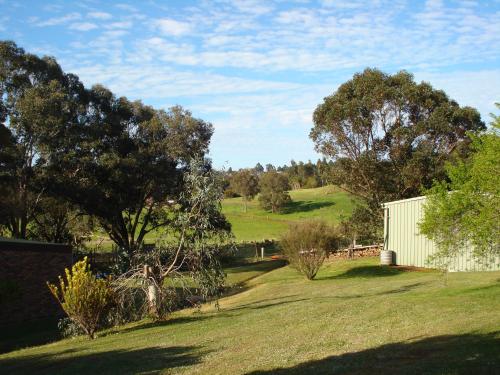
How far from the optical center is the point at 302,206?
3236 inches

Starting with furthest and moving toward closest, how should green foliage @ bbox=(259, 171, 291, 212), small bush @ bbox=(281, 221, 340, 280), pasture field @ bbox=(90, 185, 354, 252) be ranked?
green foliage @ bbox=(259, 171, 291, 212), pasture field @ bbox=(90, 185, 354, 252), small bush @ bbox=(281, 221, 340, 280)

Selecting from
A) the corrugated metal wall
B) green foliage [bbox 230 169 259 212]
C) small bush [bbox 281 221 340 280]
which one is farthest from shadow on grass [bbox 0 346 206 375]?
green foliage [bbox 230 169 259 212]

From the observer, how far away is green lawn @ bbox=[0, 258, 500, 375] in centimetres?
798

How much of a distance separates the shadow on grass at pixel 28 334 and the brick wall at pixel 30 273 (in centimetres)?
64

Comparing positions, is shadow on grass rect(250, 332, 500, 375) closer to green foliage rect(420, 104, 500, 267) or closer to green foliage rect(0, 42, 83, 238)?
green foliage rect(420, 104, 500, 267)

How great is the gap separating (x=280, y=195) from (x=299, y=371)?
73.8 m

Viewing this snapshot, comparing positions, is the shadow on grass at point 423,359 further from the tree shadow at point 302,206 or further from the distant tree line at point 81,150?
the tree shadow at point 302,206

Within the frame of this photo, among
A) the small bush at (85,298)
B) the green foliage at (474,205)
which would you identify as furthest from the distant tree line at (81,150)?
the green foliage at (474,205)

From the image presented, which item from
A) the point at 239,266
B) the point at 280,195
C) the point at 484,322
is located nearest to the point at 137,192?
the point at 239,266

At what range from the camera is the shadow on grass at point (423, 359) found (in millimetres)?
6980

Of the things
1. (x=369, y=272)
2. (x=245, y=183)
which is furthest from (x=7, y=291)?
(x=245, y=183)

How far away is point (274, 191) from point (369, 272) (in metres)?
56.7

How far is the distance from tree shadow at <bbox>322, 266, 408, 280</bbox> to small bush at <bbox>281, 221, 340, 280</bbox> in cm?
95

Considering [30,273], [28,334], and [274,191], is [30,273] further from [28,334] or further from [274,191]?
[274,191]
